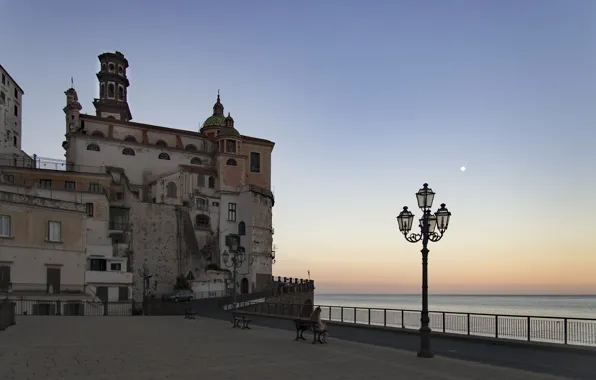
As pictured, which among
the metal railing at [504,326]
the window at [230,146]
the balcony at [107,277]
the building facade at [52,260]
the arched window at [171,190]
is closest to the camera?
the metal railing at [504,326]

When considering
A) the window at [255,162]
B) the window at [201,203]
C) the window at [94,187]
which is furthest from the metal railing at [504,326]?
the window at [255,162]

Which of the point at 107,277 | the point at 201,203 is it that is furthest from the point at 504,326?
the point at 201,203

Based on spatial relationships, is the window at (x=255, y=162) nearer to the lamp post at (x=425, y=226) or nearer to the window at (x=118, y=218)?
the window at (x=118, y=218)

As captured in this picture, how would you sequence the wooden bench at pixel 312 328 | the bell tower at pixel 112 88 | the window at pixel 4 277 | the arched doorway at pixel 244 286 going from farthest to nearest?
1. the bell tower at pixel 112 88
2. the arched doorway at pixel 244 286
3. the window at pixel 4 277
4. the wooden bench at pixel 312 328

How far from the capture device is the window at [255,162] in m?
76.3

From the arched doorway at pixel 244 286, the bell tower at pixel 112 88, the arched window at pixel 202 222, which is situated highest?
the bell tower at pixel 112 88

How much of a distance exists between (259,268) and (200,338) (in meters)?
48.3

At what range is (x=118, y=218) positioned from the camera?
59781 mm

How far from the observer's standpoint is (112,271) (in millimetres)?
50562

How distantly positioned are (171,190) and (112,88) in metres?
22.8

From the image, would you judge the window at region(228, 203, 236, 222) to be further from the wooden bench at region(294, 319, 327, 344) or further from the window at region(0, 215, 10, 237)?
the wooden bench at region(294, 319, 327, 344)

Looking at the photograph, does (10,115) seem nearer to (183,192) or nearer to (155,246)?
(183,192)

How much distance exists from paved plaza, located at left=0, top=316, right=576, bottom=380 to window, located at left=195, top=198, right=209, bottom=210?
46.5 meters

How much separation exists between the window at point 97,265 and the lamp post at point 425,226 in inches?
1632
